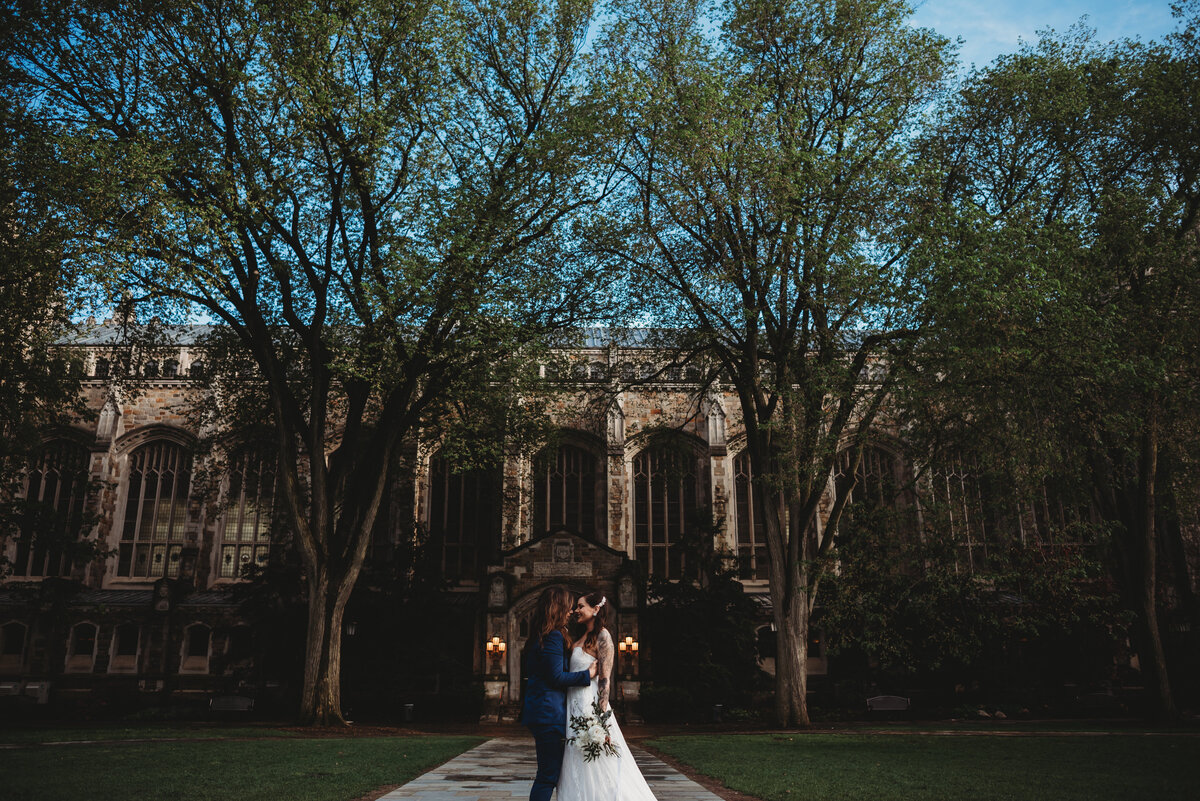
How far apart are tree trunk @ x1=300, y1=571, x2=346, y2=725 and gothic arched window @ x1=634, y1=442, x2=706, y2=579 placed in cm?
1189

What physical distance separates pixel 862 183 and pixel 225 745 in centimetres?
1377

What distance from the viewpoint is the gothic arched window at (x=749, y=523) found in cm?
2605

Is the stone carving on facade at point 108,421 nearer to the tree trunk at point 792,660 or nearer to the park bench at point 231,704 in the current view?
the park bench at point 231,704

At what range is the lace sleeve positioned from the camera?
5.19 m

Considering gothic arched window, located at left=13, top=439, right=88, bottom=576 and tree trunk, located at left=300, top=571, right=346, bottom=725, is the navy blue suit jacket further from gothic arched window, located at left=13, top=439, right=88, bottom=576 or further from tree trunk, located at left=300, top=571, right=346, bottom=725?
gothic arched window, located at left=13, top=439, right=88, bottom=576

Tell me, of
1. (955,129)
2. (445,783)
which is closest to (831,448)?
(955,129)

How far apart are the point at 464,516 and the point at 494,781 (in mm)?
18324

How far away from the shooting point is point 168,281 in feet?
42.3

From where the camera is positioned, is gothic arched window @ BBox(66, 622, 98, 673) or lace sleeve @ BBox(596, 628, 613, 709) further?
gothic arched window @ BBox(66, 622, 98, 673)

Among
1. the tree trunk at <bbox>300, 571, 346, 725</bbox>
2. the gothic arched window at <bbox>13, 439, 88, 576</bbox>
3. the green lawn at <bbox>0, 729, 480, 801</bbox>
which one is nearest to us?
the green lawn at <bbox>0, 729, 480, 801</bbox>

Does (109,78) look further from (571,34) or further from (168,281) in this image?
(571,34)

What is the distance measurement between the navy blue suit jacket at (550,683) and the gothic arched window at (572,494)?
21056mm

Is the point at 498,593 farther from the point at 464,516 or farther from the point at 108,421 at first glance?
the point at 108,421

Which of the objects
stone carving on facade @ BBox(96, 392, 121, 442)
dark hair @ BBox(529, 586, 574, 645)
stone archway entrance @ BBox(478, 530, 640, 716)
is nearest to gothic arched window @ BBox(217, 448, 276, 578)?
stone carving on facade @ BBox(96, 392, 121, 442)
